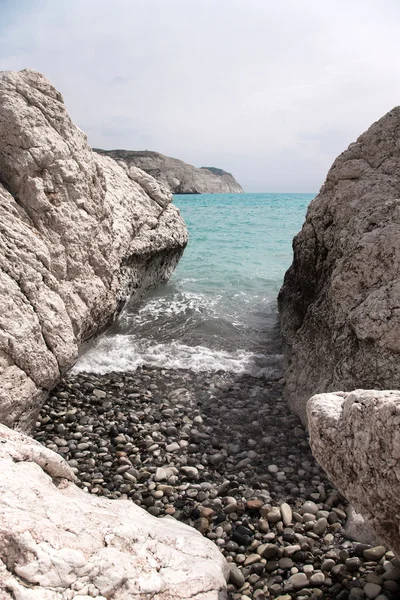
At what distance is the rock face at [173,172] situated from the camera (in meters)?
92.3

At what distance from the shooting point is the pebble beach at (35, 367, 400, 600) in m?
4.29

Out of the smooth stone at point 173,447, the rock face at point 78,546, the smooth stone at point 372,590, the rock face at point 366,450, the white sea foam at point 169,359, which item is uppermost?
the rock face at point 366,450

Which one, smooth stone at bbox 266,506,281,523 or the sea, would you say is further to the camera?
the sea

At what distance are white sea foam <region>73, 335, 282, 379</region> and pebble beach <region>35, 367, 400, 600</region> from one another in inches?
15.5

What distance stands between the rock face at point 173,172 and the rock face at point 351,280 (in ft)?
255

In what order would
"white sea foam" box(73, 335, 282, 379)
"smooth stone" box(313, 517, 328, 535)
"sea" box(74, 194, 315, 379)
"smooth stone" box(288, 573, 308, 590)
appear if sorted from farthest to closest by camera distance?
"sea" box(74, 194, 315, 379), "white sea foam" box(73, 335, 282, 379), "smooth stone" box(313, 517, 328, 535), "smooth stone" box(288, 573, 308, 590)

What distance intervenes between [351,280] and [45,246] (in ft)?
15.0

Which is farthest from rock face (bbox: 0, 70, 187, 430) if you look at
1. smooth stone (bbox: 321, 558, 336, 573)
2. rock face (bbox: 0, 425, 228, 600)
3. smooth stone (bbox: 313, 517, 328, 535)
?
smooth stone (bbox: 321, 558, 336, 573)

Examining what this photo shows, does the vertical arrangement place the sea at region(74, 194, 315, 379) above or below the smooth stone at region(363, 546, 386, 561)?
above

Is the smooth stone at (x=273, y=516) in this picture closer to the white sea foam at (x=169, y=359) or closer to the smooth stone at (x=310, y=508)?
the smooth stone at (x=310, y=508)

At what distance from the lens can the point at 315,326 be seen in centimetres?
745

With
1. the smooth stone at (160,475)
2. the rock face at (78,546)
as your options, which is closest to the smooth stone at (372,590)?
the rock face at (78,546)

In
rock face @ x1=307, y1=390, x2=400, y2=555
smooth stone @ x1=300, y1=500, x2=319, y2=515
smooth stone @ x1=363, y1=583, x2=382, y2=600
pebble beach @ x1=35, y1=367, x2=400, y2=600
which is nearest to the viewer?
A: rock face @ x1=307, y1=390, x2=400, y2=555

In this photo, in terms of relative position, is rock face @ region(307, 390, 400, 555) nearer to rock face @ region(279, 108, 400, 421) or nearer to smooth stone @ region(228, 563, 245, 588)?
smooth stone @ region(228, 563, 245, 588)
